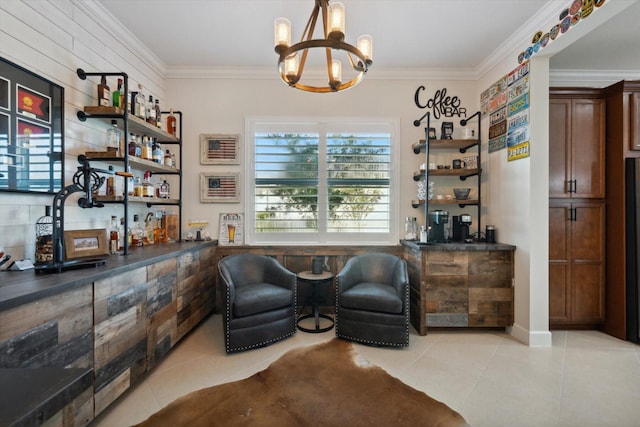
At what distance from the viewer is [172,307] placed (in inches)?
98.9

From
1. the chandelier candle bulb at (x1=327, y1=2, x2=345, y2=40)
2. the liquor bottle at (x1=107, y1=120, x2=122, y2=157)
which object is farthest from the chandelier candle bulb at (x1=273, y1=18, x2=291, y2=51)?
the liquor bottle at (x1=107, y1=120, x2=122, y2=157)

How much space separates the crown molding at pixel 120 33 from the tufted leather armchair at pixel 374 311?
319 centimetres

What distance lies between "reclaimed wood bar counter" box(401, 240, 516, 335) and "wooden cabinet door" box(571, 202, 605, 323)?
746 millimetres

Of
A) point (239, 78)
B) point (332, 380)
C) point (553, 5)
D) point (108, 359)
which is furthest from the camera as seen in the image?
point (239, 78)

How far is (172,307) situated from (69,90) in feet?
6.31

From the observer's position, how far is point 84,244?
6.51ft

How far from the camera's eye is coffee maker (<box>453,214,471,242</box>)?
327 centimetres

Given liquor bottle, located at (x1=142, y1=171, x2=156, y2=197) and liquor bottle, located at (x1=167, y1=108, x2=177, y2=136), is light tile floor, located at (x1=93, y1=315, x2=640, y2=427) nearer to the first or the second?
liquor bottle, located at (x1=142, y1=171, x2=156, y2=197)

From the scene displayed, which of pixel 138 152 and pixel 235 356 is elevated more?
pixel 138 152

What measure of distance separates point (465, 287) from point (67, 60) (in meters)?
4.06

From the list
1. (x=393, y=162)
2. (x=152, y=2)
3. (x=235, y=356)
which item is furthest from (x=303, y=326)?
(x=152, y=2)

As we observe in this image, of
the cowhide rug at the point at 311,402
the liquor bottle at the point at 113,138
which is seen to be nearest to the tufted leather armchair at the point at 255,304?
the cowhide rug at the point at 311,402

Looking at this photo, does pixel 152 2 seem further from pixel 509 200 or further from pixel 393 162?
pixel 509 200

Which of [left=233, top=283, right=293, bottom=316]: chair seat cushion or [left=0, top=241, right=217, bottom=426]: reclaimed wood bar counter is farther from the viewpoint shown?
[left=233, top=283, right=293, bottom=316]: chair seat cushion
